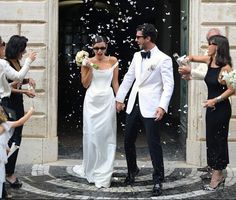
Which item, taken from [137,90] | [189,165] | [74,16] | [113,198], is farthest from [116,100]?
[74,16]

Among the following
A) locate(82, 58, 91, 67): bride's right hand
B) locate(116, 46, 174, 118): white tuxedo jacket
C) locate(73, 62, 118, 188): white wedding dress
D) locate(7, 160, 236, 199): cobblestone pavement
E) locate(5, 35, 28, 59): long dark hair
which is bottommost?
locate(7, 160, 236, 199): cobblestone pavement

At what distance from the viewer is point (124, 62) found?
Answer: 16.5m

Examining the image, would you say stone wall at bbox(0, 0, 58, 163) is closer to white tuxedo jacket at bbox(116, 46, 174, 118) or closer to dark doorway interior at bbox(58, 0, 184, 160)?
dark doorway interior at bbox(58, 0, 184, 160)

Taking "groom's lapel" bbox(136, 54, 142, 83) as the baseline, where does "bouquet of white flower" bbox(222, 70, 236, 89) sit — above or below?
below

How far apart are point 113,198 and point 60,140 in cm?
435

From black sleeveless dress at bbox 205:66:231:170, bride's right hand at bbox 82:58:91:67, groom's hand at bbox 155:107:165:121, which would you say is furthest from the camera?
bride's right hand at bbox 82:58:91:67

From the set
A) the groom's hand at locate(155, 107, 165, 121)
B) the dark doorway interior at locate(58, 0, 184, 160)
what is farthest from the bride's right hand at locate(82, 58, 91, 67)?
the dark doorway interior at locate(58, 0, 184, 160)

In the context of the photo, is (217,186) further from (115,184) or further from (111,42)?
(111,42)

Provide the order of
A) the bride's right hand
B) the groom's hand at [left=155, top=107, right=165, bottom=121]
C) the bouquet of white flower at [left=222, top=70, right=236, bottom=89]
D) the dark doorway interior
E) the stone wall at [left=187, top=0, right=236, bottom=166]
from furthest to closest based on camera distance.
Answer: the dark doorway interior → the stone wall at [left=187, top=0, right=236, bottom=166] → the bride's right hand → the groom's hand at [left=155, top=107, right=165, bottom=121] → the bouquet of white flower at [left=222, top=70, right=236, bottom=89]

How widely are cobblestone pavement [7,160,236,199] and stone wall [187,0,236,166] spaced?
371 mm

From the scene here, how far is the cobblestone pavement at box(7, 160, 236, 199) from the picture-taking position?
6844 millimetres

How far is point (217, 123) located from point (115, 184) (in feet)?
5.42

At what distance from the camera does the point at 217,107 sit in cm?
695

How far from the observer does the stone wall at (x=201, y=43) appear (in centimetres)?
846
